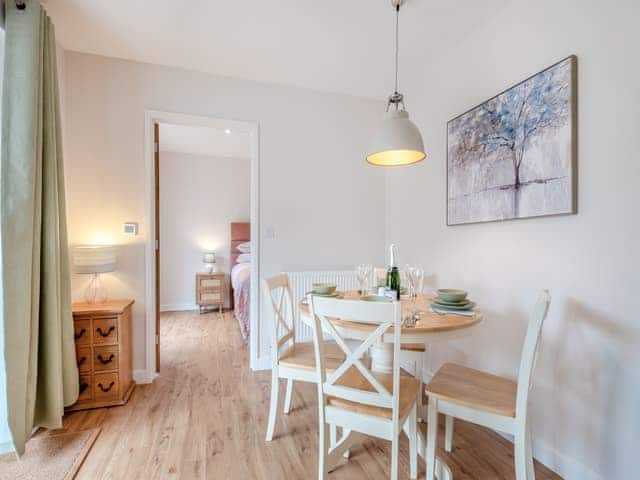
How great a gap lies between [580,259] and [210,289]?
461 cm

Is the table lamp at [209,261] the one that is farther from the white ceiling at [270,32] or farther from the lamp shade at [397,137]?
the lamp shade at [397,137]

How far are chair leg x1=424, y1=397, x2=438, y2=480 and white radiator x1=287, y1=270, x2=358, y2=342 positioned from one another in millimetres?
1556

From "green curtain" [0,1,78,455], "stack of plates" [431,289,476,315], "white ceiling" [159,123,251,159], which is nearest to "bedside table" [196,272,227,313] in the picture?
"white ceiling" [159,123,251,159]

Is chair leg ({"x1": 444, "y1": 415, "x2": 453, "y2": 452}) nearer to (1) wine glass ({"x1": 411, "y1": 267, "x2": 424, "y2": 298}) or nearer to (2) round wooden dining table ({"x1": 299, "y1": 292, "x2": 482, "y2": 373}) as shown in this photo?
(2) round wooden dining table ({"x1": 299, "y1": 292, "x2": 482, "y2": 373})

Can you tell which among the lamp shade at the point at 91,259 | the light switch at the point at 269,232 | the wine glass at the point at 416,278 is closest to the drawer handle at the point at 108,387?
the lamp shade at the point at 91,259

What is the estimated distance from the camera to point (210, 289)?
16.1 ft

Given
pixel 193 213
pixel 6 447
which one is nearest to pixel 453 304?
pixel 6 447

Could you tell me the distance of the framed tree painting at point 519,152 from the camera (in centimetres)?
154

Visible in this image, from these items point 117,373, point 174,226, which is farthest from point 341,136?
point 174,226

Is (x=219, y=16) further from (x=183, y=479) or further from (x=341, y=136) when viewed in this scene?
(x=183, y=479)

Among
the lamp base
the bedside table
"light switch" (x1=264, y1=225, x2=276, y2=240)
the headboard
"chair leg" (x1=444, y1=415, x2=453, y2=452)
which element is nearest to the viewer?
"chair leg" (x1=444, y1=415, x2=453, y2=452)

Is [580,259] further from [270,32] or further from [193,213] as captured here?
[193,213]

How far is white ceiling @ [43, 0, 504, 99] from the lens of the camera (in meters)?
1.90

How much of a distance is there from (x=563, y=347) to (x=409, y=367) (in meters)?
1.33
